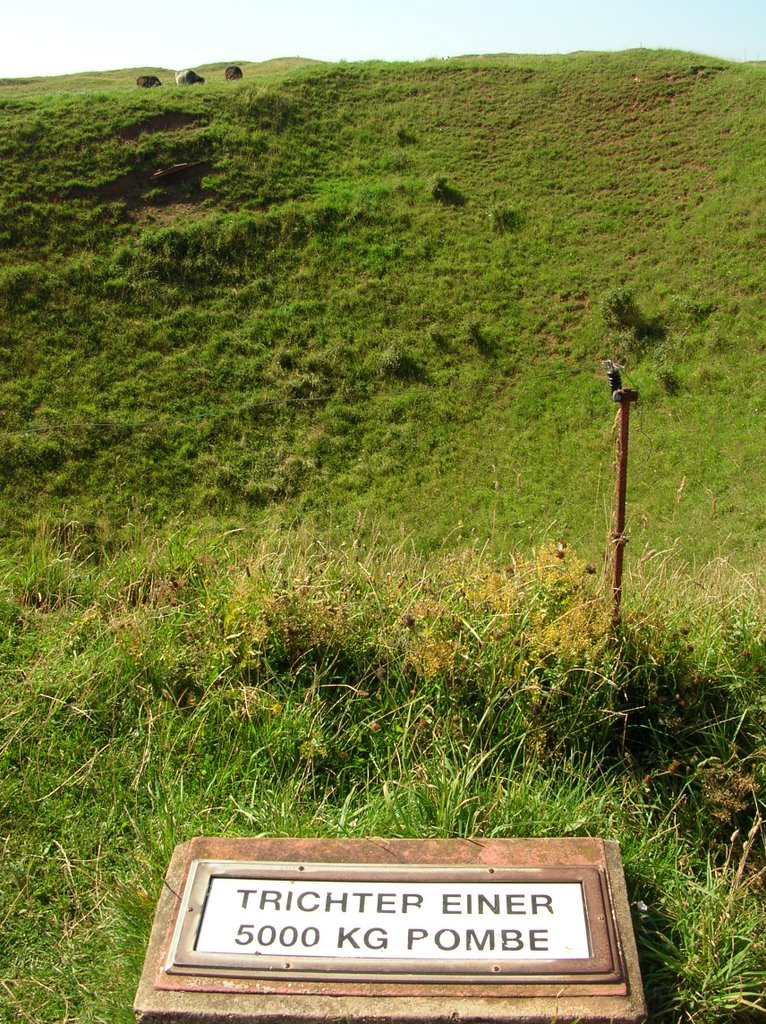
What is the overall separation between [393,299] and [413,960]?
17.5m

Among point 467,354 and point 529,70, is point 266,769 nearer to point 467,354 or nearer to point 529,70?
point 467,354

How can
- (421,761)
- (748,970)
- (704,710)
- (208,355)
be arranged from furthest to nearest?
1. (208,355)
2. (704,710)
3. (421,761)
4. (748,970)

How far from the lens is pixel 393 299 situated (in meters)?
18.8

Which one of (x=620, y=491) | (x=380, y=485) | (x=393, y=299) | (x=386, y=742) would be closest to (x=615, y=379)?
(x=620, y=491)

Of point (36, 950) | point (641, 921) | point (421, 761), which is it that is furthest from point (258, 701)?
point (641, 921)

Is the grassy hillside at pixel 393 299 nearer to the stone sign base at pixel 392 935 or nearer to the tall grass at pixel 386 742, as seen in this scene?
the tall grass at pixel 386 742

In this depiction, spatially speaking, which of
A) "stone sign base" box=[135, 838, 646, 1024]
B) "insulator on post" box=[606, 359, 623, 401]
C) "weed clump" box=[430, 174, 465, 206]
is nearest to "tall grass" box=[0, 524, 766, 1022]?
"stone sign base" box=[135, 838, 646, 1024]

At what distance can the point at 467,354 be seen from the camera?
1775 cm

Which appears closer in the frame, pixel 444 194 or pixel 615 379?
pixel 615 379

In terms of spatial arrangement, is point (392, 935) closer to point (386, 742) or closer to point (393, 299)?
point (386, 742)

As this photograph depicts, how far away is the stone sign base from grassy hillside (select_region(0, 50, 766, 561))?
10.0 metres

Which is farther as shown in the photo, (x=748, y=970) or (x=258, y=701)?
(x=258, y=701)

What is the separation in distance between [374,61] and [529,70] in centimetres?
453

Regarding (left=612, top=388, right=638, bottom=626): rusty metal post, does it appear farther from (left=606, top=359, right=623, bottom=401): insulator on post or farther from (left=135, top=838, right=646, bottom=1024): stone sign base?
(left=135, top=838, right=646, bottom=1024): stone sign base
